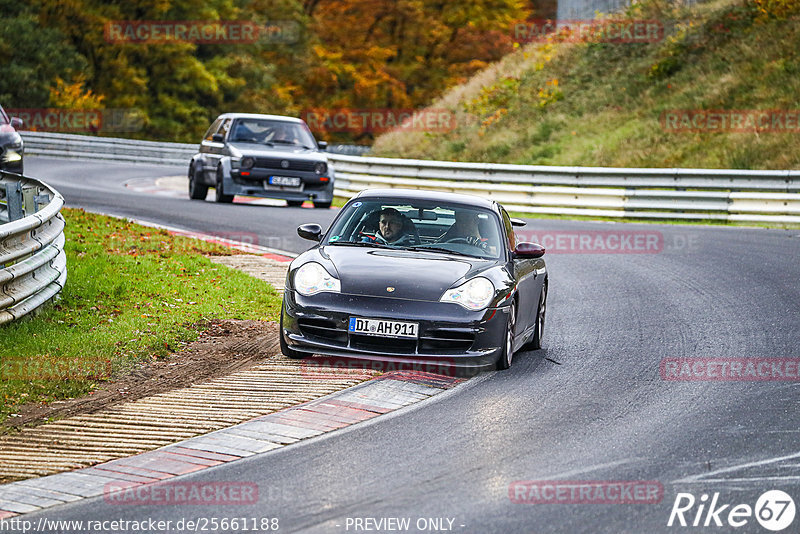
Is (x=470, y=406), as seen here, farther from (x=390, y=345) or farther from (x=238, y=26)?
(x=238, y=26)

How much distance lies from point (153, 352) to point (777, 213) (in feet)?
50.9

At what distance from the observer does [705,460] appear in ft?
20.8

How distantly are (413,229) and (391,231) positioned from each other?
196 mm

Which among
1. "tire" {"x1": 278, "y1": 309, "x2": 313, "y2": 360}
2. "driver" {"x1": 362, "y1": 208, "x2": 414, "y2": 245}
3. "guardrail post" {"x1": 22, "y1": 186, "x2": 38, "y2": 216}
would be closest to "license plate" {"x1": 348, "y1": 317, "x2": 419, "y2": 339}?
"tire" {"x1": 278, "y1": 309, "x2": 313, "y2": 360}

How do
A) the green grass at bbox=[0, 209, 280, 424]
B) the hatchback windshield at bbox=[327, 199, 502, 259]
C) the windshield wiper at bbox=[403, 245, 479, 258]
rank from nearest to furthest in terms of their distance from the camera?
the green grass at bbox=[0, 209, 280, 424] < the windshield wiper at bbox=[403, 245, 479, 258] < the hatchback windshield at bbox=[327, 199, 502, 259]

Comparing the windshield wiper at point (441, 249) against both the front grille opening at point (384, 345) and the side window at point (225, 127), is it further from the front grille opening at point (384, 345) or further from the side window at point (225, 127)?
the side window at point (225, 127)

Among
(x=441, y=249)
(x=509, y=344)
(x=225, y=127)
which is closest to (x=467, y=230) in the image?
(x=441, y=249)

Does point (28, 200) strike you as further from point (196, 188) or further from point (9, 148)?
point (196, 188)

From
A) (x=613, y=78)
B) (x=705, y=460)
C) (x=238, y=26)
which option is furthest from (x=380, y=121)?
(x=705, y=460)

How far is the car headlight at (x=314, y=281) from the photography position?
8.71 metres

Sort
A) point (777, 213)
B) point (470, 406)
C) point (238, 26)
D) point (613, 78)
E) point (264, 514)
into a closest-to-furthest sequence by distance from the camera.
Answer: point (264, 514) → point (470, 406) → point (777, 213) → point (613, 78) → point (238, 26)

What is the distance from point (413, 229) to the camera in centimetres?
980

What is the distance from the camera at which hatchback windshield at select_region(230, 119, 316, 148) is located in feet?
74.8

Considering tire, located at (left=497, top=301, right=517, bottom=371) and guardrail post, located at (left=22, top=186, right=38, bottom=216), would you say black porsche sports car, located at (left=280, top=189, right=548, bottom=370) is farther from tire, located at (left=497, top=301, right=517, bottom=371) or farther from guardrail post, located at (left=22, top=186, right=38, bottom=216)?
guardrail post, located at (left=22, top=186, right=38, bottom=216)
